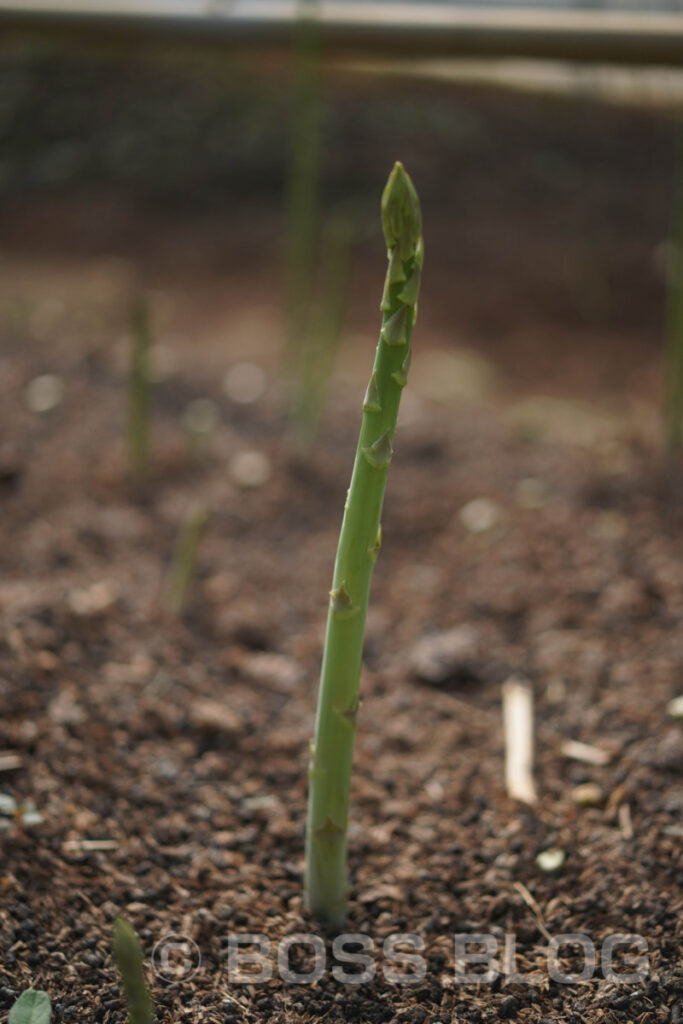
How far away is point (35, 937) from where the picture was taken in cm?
87

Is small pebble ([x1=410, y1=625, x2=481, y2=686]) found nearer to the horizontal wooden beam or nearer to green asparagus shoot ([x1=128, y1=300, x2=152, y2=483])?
green asparagus shoot ([x1=128, y1=300, x2=152, y2=483])

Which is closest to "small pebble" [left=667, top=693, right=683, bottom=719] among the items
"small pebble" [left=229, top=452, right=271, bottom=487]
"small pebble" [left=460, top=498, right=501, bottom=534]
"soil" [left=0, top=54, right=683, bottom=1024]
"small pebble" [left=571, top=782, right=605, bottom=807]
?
"soil" [left=0, top=54, right=683, bottom=1024]

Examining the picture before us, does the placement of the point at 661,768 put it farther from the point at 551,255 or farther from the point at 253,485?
the point at 551,255

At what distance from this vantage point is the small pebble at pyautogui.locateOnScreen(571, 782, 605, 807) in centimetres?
111

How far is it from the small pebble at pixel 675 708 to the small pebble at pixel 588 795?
0.15 meters

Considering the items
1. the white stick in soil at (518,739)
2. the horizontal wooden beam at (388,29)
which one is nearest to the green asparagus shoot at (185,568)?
the white stick in soil at (518,739)

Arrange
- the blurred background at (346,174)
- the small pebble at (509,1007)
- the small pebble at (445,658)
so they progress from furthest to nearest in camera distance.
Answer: the blurred background at (346,174) < the small pebble at (445,658) < the small pebble at (509,1007)

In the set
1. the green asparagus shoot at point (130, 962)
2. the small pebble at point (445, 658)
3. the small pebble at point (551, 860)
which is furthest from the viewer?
the small pebble at point (445, 658)

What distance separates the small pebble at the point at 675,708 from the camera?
1.19m

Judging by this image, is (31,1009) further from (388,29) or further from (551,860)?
(388,29)

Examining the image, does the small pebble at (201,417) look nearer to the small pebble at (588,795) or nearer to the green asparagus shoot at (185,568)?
the green asparagus shoot at (185,568)

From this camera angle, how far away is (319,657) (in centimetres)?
146

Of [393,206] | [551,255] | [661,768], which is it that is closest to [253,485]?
[661,768]

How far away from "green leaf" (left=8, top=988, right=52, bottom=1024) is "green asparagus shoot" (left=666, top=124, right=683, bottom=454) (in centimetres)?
142
